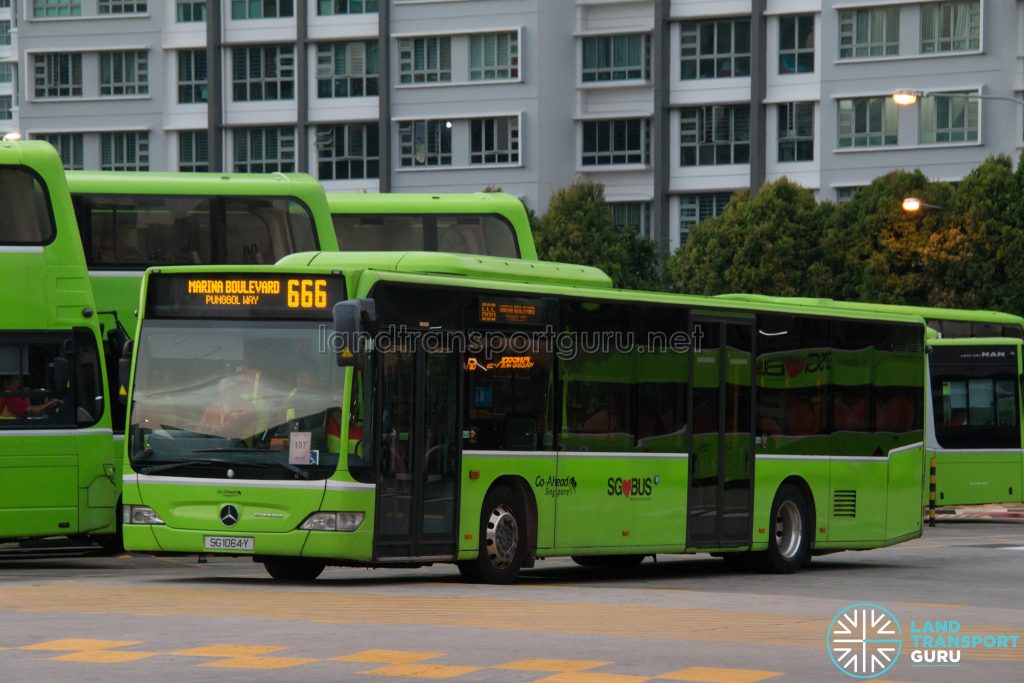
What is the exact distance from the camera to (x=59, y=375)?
21.8 m

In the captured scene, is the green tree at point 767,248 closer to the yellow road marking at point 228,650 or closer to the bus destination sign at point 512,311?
the bus destination sign at point 512,311

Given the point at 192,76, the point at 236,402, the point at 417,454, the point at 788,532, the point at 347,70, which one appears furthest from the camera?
the point at 192,76

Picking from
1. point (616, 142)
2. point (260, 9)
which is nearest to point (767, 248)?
point (616, 142)

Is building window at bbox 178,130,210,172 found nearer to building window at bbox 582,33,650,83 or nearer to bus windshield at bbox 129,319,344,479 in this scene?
building window at bbox 582,33,650,83

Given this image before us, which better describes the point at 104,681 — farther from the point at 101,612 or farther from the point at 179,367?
the point at 179,367

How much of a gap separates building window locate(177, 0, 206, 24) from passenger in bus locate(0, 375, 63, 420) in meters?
56.7

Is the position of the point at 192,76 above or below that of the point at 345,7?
below

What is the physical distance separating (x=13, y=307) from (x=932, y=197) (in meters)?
41.5

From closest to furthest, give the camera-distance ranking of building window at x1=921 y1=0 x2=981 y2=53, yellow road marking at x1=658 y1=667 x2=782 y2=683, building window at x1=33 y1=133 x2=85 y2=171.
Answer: yellow road marking at x1=658 y1=667 x2=782 y2=683
building window at x1=921 y1=0 x2=981 y2=53
building window at x1=33 y1=133 x2=85 y2=171

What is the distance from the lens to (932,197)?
59625 millimetres

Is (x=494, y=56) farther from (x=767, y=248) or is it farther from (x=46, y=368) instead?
(x=46, y=368)

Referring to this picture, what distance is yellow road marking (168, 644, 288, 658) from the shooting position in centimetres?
1234

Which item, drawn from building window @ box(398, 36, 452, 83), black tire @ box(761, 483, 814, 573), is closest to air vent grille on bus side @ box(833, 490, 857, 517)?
black tire @ box(761, 483, 814, 573)

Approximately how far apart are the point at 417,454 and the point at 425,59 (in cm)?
5725
